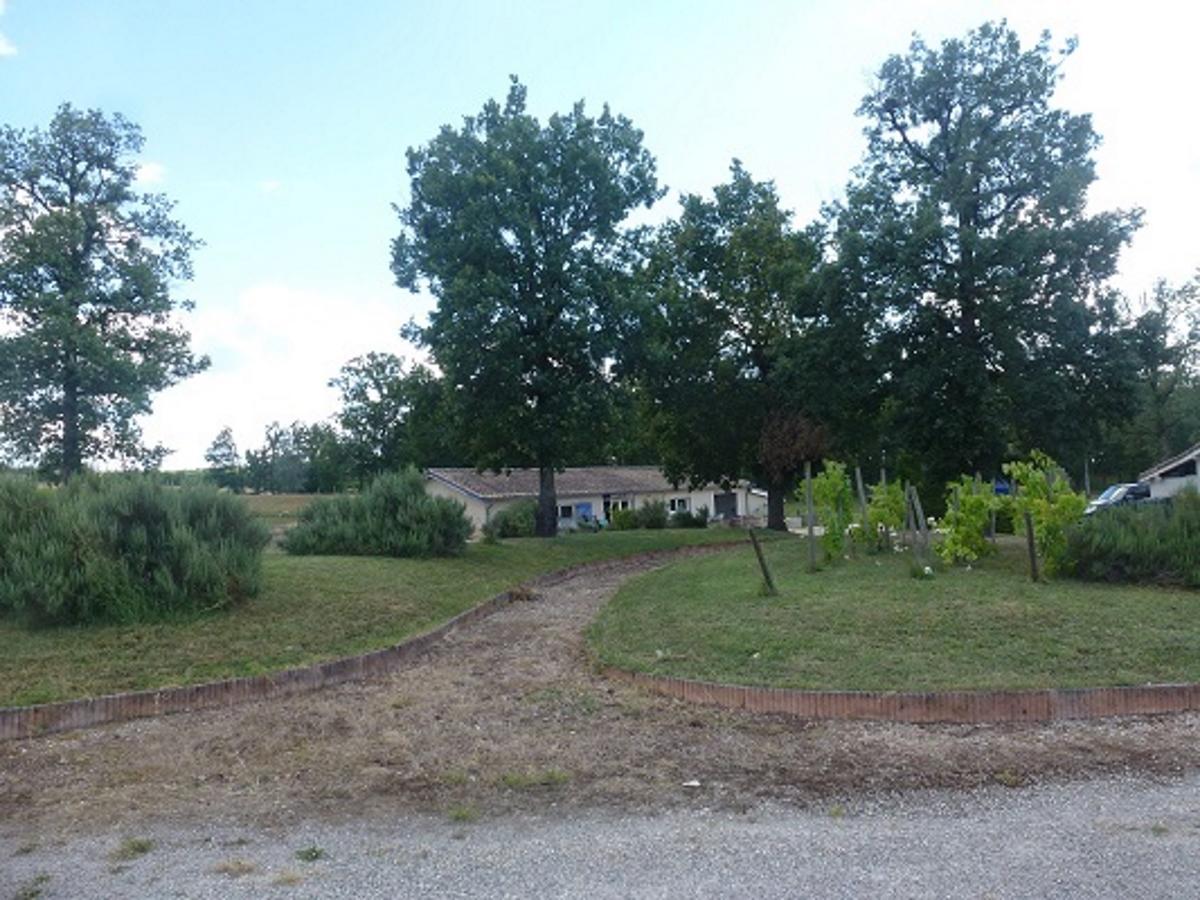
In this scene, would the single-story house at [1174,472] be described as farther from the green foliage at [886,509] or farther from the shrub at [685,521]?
the green foliage at [886,509]

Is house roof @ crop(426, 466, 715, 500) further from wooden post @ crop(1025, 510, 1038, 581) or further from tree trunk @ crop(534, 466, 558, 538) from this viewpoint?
wooden post @ crop(1025, 510, 1038, 581)

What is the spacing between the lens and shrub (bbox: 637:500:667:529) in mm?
41062

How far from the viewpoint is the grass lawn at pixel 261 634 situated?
29.6 feet

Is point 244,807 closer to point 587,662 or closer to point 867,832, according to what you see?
point 867,832

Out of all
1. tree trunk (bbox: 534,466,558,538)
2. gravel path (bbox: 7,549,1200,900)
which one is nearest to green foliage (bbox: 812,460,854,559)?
gravel path (bbox: 7,549,1200,900)

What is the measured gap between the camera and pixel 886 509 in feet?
56.1

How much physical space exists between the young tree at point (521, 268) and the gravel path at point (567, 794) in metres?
17.5

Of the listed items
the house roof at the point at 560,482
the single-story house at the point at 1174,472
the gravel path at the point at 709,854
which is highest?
the house roof at the point at 560,482

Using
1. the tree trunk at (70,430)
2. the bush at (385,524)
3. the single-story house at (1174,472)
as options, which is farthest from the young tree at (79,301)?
the single-story house at (1174,472)

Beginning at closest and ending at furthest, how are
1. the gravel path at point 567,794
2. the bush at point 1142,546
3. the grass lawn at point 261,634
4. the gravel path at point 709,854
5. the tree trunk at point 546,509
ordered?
the gravel path at point 709,854 → the gravel path at point 567,794 → the grass lawn at point 261,634 → the bush at point 1142,546 → the tree trunk at point 546,509

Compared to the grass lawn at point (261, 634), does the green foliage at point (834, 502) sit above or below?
above

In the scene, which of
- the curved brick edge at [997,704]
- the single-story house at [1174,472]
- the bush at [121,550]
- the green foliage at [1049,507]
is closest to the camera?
the curved brick edge at [997,704]

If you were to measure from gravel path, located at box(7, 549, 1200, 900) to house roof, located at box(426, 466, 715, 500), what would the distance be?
120 feet

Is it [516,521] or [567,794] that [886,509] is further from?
[516,521]
